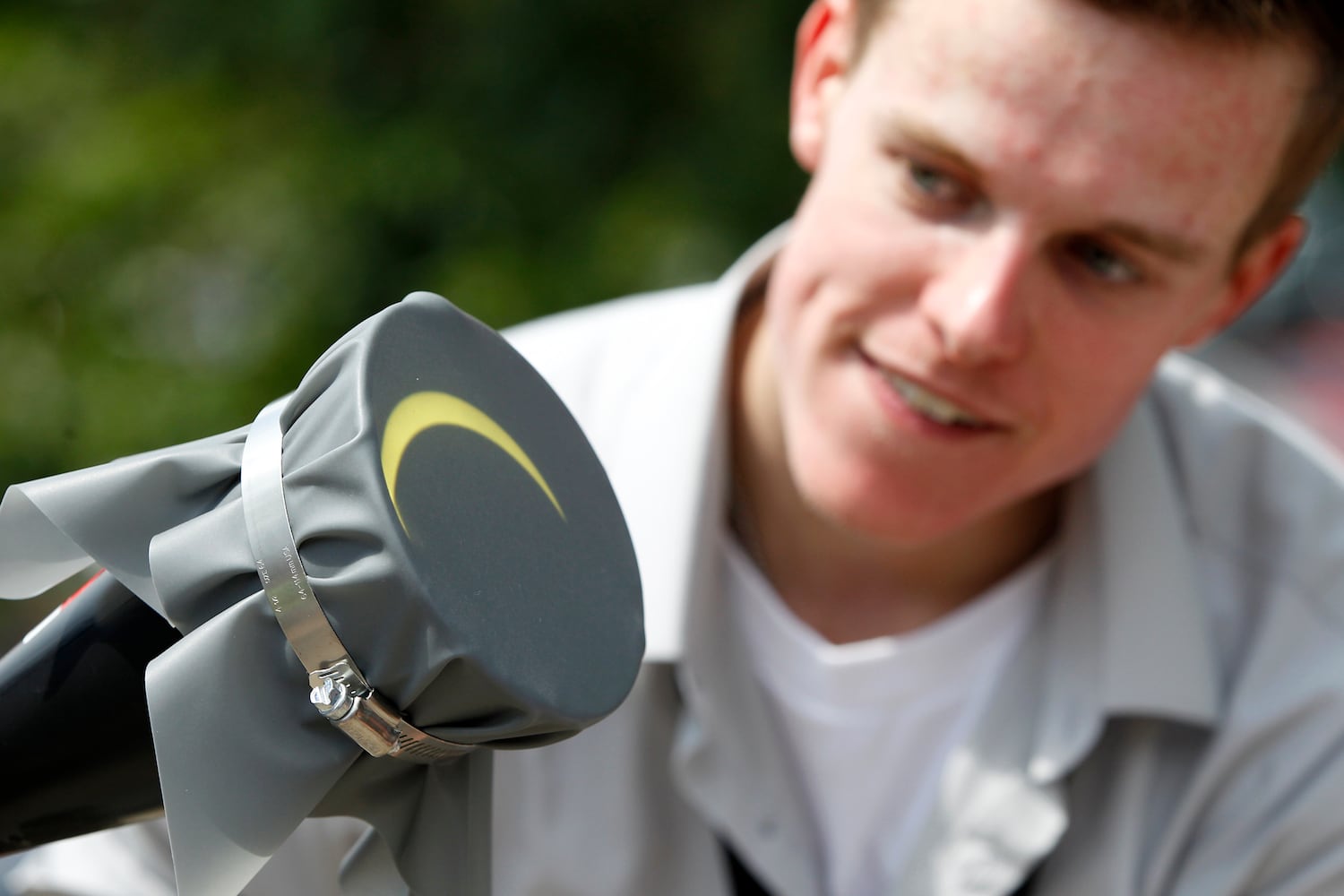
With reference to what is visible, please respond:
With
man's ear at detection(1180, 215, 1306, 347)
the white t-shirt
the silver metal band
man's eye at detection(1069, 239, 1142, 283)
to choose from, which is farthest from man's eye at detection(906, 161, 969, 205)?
the silver metal band

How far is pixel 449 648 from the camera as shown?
602 mm

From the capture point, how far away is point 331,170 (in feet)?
7.52

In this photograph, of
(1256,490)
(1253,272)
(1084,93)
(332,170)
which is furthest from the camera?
(332,170)

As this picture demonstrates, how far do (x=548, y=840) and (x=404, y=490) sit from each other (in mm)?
671

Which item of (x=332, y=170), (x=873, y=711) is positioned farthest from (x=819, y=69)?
(x=332, y=170)

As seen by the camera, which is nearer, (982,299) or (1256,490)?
(982,299)

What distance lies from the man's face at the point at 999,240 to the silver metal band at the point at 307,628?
2.02 feet

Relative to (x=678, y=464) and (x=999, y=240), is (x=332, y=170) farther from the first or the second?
(x=999, y=240)

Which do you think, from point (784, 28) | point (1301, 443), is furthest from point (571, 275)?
point (1301, 443)

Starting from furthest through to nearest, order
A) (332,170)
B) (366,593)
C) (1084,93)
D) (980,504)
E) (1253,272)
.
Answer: (332,170) < (1253,272) < (980,504) < (1084,93) < (366,593)

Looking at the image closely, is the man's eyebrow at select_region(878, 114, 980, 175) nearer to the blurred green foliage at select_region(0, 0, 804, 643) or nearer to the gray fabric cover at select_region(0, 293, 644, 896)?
the gray fabric cover at select_region(0, 293, 644, 896)

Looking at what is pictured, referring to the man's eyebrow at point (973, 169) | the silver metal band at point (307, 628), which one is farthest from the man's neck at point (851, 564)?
the silver metal band at point (307, 628)

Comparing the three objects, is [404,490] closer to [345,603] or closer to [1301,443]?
[345,603]

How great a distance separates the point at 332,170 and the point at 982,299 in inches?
59.4
